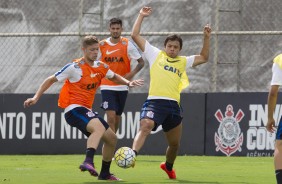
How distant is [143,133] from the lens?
13438 mm

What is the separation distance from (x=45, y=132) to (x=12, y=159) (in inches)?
73.1

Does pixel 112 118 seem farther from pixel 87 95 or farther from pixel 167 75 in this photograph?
pixel 87 95

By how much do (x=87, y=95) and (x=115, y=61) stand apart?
3.99 meters

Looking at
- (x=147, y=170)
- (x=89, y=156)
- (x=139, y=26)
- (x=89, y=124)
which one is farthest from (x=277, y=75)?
(x=147, y=170)

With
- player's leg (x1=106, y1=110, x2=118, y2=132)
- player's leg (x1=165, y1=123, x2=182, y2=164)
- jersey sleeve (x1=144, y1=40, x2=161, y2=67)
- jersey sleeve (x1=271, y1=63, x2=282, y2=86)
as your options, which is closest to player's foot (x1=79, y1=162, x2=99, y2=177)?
player's leg (x1=165, y1=123, x2=182, y2=164)

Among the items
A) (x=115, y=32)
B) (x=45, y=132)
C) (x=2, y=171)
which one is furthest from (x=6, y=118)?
(x=2, y=171)

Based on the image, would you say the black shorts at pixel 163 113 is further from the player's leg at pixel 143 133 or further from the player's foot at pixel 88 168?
the player's foot at pixel 88 168

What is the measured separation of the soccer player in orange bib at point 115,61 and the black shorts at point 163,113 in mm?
3708

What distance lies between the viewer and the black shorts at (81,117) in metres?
13.3

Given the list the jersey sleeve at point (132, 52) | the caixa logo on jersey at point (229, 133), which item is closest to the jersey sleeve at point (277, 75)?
the jersey sleeve at point (132, 52)

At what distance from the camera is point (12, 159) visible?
18906mm

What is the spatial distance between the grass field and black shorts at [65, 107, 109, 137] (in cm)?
73

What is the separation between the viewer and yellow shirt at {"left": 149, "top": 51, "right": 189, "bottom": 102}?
13906 millimetres

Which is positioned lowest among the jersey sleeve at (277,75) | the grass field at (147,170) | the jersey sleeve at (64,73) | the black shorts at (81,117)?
the grass field at (147,170)
